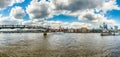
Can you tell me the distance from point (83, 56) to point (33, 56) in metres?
10.8

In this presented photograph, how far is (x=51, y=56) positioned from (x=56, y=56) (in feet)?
3.55

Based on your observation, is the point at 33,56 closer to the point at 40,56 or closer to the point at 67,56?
the point at 40,56

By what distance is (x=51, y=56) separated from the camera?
39.3 metres

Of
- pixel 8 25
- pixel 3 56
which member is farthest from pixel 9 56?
pixel 8 25

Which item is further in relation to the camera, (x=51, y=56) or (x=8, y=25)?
(x=8, y=25)

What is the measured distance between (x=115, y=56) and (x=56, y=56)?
1284 centimetres

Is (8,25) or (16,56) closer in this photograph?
(16,56)

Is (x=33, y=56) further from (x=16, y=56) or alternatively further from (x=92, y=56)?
(x=92, y=56)

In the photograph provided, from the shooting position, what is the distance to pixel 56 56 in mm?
39250

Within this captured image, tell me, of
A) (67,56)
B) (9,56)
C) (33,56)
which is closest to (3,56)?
(9,56)

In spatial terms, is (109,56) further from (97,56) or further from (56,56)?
(56,56)

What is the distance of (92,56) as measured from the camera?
39.5 m

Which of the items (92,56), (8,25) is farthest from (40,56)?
(8,25)

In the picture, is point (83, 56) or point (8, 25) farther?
point (8, 25)
